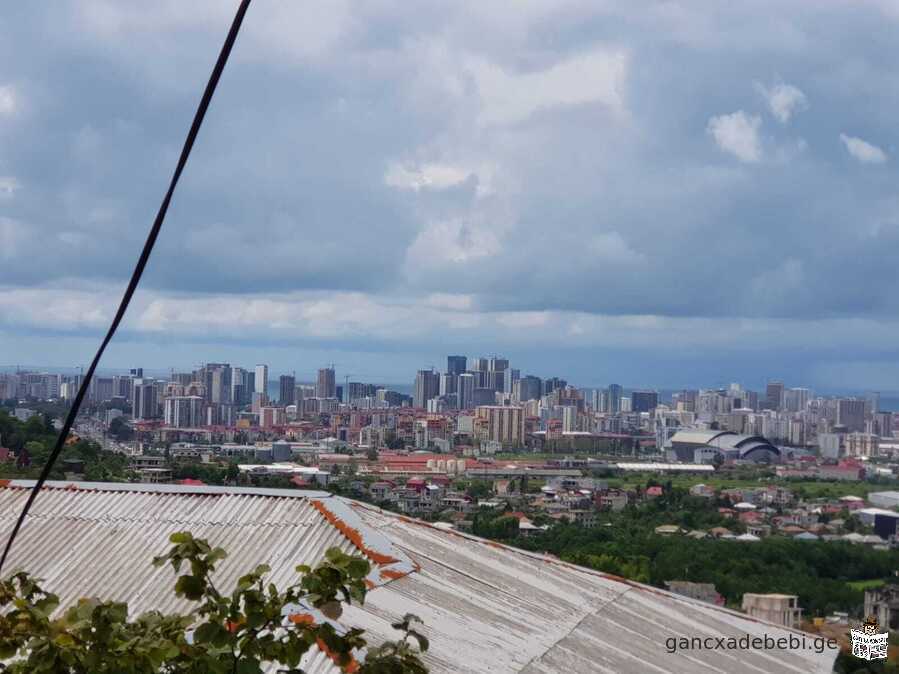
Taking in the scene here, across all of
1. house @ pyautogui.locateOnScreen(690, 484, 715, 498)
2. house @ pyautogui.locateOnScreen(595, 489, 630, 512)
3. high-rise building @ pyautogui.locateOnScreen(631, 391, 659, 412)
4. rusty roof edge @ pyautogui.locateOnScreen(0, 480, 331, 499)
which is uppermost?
rusty roof edge @ pyautogui.locateOnScreen(0, 480, 331, 499)

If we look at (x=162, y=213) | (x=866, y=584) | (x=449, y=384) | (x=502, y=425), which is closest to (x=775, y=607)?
(x=866, y=584)

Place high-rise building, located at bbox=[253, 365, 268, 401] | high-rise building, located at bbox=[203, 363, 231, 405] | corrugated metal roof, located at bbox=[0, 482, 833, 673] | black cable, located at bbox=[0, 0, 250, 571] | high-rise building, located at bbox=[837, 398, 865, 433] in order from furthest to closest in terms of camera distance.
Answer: high-rise building, located at bbox=[253, 365, 268, 401] < high-rise building, located at bbox=[203, 363, 231, 405] < high-rise building, located at bbox=[837, 398, 865, 433] < corrugated metal roof, located at bbox=[0, 482, 833, 673] < black cable, located at bbox=[0, 0, 250, 571]

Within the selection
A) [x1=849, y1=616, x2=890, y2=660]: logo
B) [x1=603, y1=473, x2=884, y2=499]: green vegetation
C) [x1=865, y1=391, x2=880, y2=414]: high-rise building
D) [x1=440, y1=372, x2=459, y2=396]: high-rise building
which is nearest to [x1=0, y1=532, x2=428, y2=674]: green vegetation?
[x1=849, y1=616, x2=890, y2=660]: logo

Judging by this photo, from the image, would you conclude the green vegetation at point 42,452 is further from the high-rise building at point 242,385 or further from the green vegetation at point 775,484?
the high-rise building at point 242,385

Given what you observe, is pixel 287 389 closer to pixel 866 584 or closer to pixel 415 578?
pixel 866 584

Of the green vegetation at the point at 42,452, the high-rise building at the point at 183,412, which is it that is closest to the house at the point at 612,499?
the high-rise building at the point at 183,412

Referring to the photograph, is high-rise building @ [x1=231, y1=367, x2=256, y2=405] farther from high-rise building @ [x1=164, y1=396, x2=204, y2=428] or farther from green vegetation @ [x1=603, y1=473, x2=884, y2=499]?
green vegetation @ [x1=603, y1=473, x2=884, y2=499]

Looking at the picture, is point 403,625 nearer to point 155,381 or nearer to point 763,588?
point 763,588
